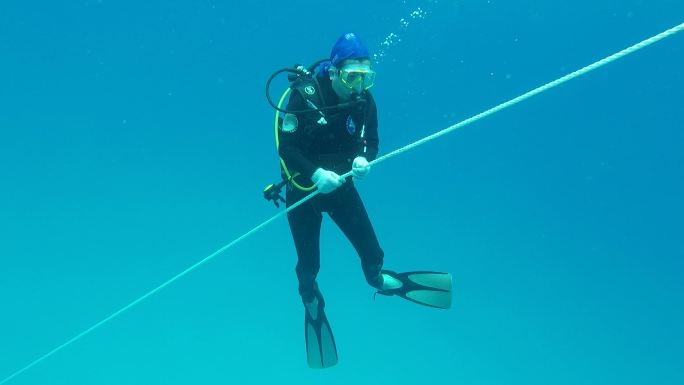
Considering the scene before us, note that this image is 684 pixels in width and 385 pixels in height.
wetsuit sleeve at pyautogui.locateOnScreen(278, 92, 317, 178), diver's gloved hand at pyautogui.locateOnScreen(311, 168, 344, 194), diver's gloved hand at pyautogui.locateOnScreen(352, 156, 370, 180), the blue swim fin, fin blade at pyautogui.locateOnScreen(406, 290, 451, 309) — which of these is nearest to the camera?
diver's gloved hand at pyautogui.locateOnScreen(352, 156, 370, 180)

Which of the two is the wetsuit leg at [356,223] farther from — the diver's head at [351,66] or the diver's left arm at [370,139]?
the diver's head at [351,66]

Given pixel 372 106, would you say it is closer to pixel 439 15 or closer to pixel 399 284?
pixel 399 284

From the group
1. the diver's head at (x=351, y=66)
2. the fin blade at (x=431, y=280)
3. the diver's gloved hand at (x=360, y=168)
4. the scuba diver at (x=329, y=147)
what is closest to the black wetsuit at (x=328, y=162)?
the scuba diver at (x=329, y=147)

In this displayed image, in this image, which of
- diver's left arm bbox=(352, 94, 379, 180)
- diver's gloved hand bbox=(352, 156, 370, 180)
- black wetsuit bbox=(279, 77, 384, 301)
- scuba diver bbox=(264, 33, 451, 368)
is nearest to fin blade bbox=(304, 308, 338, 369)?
scuba diver bbox=(264, 33, 451, 368)

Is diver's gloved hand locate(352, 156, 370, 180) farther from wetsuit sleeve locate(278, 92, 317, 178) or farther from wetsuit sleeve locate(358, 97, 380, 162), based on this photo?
wetsuit sleeve locate(358, 97, 380, 162)

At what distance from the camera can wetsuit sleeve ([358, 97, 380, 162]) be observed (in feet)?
12.5

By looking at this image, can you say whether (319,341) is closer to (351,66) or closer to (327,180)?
(327,180)

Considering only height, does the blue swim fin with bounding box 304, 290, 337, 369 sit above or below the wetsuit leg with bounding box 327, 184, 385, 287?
below

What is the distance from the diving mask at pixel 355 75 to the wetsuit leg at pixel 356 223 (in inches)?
36.3

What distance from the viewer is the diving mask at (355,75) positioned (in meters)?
3.43

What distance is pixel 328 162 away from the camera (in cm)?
387

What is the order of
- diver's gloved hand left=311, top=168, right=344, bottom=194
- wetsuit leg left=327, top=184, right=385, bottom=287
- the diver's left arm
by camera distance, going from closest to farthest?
diver's gloved hand left=311, top=168, right=344, bottom=194 → the diver's left arm → wetsuit leg left=327, top=184, right=385, bottom=287

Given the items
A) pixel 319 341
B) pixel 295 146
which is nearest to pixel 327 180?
pixel 295 146

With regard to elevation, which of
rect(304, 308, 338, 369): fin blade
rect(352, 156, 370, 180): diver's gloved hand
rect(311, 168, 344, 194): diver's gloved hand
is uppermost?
rect(311, 168, 344, 194): diver's gloved hand
